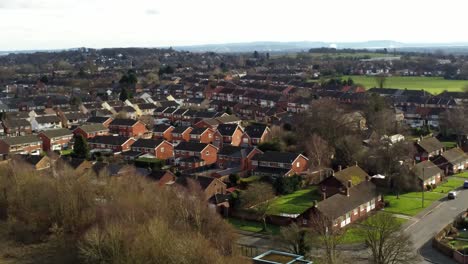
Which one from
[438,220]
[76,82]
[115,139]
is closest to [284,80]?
[76,82]

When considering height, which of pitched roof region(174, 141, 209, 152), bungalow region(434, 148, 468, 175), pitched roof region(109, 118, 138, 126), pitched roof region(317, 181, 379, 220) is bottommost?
bungalow region(434, 148, 468, 175)

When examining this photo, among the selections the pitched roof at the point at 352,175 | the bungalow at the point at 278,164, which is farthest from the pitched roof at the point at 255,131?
the pitched roof at the point at 352,175

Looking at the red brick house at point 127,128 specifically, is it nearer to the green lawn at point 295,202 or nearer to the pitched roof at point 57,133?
the pitched roof at point 57,133

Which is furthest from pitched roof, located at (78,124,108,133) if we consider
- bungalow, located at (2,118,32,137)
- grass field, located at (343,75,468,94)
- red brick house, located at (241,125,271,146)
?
grass field, located at (343,75,468,94)

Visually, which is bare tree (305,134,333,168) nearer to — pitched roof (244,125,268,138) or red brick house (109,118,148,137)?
pitched roof (244,125,268,138)

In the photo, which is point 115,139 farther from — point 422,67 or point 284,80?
point 422,67

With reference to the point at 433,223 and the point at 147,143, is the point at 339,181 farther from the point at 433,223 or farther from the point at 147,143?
the point at 147,143

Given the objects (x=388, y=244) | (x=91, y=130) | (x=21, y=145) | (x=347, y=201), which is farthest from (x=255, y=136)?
(x=388, y=244)
